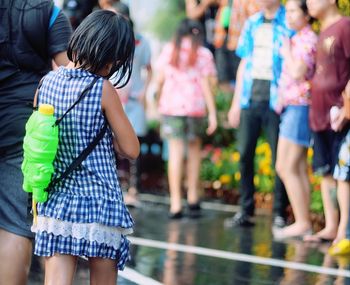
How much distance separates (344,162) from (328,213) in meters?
0.70

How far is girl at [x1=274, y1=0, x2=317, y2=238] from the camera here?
8.50 metres

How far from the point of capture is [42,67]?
205 inches

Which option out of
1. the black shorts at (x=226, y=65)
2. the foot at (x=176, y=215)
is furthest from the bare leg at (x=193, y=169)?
the black shorts at (x=226, y=65)

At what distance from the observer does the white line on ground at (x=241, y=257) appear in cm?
711

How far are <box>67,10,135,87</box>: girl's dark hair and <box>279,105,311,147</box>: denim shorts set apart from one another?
412cm

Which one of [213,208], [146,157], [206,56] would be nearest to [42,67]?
[206,56]

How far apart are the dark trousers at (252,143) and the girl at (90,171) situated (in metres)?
4.60

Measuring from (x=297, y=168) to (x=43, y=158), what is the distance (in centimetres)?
456

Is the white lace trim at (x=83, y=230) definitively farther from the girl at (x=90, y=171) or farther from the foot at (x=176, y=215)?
the foot at (x=176, y=215)

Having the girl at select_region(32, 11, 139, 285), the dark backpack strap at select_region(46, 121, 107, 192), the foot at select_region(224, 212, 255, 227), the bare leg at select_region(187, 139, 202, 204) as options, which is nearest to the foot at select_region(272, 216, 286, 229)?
the foot at select_region(224, 212, 255, 227)

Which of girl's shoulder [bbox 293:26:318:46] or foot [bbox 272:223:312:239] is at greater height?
girl's shoulder [bbox 293:26:318:46]

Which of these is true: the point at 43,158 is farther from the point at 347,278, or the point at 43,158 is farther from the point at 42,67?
the point at 347,278

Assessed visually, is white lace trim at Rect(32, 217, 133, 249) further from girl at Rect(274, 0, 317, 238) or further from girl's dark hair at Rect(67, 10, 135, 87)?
girl at Rect(274, 0, 317, 238)

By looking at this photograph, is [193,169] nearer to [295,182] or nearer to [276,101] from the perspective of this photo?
[276,101]
